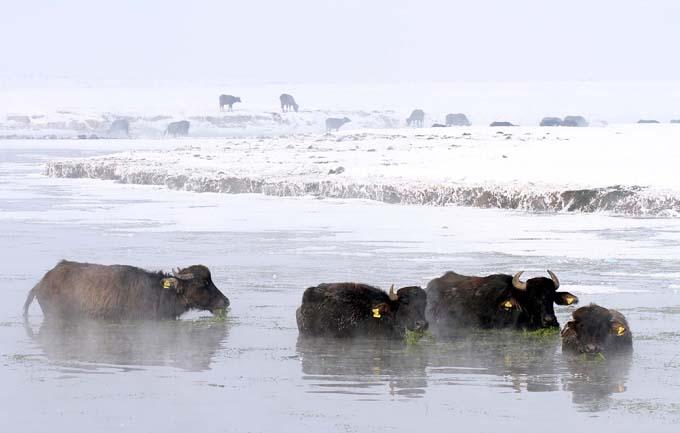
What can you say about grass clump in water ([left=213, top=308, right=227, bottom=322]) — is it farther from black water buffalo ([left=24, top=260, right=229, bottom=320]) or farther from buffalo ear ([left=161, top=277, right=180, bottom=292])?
buffalo ear ([left=161, top=277, right=180, bottom=292])

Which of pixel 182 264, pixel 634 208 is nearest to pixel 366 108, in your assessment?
pixel 634 208

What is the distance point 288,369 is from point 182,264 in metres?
7.38

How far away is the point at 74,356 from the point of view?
12.1m

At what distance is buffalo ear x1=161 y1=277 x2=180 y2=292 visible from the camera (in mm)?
14231

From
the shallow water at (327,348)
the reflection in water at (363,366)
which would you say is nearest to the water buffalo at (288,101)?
the shallow water at (327,348)

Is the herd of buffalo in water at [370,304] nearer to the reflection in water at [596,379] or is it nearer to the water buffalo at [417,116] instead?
the reflection in water at [596,379]

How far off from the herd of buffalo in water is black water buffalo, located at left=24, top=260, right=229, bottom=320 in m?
0.01

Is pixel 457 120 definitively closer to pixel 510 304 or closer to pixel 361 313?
pixel 510 304

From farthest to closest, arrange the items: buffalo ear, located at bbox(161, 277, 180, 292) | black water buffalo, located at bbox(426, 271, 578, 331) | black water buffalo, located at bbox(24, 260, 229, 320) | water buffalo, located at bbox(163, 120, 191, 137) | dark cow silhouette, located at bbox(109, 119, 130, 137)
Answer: dark cow silhouette, located at bbox(109, 119, 130, 137)
water buffalo, located at bbox(163, 120, 191, 137)
black water buffalo, located at bbox(24, 260, 229, 320)
buffalo ear, located at bbox(161, 277, 180, 292)
black water buffalo, located at bbox(426, 271, 578, 331)

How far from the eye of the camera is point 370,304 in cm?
1309

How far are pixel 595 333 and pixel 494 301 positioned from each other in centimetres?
174

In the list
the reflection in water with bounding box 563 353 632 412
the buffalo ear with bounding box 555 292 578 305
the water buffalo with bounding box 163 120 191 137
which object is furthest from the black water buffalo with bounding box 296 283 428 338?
the water buffalo with bounding box 163 120 191 137

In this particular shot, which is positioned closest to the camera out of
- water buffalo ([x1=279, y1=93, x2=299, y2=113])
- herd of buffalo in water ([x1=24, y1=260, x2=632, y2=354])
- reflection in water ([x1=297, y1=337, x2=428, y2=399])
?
reflection in water ([x1=297, y1=337, x2=428, y2=399])

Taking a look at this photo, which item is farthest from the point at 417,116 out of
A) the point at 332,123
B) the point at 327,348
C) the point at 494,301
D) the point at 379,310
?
the point at 327,348
